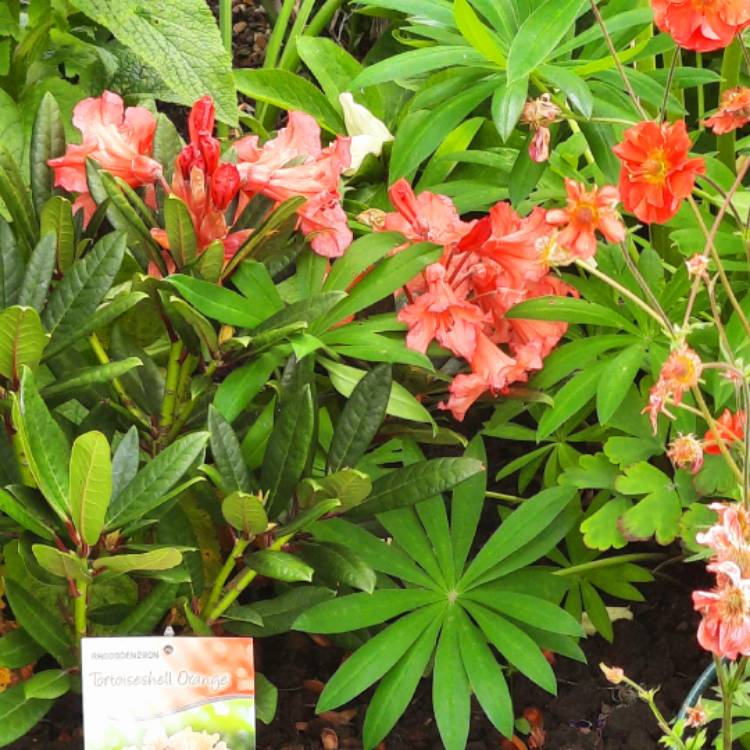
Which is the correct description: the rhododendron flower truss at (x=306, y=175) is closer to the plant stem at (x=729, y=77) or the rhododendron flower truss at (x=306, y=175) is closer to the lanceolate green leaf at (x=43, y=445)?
the lanceolate green leaf at (x=43, y=445)

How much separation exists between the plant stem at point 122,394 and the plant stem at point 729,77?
0.80 metres

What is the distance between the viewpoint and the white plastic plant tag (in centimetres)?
105

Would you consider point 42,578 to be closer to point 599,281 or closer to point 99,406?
point 99,406

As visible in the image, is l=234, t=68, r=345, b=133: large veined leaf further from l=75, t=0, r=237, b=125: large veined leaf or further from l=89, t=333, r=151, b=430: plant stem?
l=89, t=333, r=151, b=430: plant stem

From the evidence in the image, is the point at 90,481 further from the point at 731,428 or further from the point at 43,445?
the point at 731,428

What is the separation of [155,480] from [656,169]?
50 cm

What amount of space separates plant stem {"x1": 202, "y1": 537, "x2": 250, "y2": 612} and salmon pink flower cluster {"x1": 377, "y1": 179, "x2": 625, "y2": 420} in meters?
0.28

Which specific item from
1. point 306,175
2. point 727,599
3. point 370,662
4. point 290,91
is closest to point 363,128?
point 290,91

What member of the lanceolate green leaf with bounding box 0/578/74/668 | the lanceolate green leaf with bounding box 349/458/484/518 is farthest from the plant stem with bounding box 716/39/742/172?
the lanceolate green leaf with bounding box 0/578/74/668

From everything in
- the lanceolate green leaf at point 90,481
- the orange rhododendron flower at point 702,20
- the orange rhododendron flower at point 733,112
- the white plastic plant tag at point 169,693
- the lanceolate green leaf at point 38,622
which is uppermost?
the orange rhododendron flower at point 702,20

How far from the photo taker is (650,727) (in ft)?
4.39

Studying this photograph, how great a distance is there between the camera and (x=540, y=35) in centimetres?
118

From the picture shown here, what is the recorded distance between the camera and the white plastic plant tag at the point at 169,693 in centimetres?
105

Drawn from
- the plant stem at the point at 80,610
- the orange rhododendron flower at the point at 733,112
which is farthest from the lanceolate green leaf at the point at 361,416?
the orange rhododendron flower at the point at 733,112
